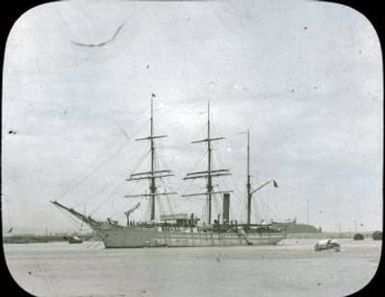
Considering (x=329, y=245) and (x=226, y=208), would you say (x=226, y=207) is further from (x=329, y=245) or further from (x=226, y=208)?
(x=329, y=245)

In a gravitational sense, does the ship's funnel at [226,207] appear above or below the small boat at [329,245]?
above

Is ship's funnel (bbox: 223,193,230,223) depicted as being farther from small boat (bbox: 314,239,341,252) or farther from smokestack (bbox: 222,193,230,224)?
small boat (bbox: 314,239,341,252)

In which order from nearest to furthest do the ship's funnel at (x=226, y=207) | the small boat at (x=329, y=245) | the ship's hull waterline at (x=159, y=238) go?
the small boat at (x=329, y=245) → the ship's hull waterline at (x=159, y=238) → the ship's funnel at (x=226, y=207)

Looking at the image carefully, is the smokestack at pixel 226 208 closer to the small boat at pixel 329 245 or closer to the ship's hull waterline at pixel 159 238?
the ship's hull waterline at pixel 159 238

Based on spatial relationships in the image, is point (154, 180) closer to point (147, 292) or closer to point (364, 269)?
point (364, 269)

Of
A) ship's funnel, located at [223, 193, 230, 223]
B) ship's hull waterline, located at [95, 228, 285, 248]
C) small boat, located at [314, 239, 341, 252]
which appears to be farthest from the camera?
ship's funnel, located at [223, 193, 230, 223]

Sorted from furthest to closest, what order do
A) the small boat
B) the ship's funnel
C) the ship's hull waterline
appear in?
the ship's funnel, the ship's hull waterline, the small boat

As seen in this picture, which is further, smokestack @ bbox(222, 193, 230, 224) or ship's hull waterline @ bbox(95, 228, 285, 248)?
smokestack @ bbox(222, 193, 230, 224)

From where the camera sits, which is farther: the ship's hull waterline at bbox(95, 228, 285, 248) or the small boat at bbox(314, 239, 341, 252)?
the ship's hull waterline at bbox(95, 228, 285, 248)

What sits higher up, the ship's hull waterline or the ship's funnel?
the ship's funnel

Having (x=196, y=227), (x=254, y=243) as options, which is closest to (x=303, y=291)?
(x=196, y=227)

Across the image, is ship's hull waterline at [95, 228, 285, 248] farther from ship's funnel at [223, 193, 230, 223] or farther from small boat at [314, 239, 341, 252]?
small boat at [314, 239, 341, 252]

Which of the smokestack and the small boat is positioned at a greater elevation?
the smokestack
